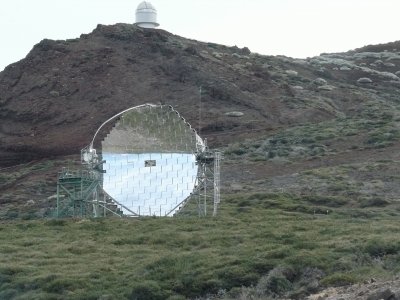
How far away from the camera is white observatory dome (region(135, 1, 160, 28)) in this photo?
342 ft

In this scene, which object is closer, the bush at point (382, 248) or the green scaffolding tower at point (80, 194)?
the bush at point (382, 248)

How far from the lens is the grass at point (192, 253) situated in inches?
1325

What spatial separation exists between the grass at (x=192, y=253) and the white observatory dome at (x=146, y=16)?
5485 centimetres

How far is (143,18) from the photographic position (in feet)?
343

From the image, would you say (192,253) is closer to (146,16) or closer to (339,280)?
(339,280)

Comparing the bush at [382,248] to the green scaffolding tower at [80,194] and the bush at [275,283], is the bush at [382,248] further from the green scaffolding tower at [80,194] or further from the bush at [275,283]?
the green scaffolding tower at [80,194]

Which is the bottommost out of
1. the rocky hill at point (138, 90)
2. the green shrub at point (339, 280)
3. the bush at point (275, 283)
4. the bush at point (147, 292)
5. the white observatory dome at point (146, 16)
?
the bush at point (147, 292)

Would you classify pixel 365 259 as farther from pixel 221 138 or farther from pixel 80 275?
pixel 221 138

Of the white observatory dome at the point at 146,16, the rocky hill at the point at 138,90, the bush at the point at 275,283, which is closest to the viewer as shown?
the bush at the point at 275,283

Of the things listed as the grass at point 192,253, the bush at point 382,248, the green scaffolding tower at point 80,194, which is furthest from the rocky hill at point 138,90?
the bush at point 382,248

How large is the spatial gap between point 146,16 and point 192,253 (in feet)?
225

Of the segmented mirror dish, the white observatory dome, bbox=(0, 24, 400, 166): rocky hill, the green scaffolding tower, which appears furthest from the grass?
the white observatory dome

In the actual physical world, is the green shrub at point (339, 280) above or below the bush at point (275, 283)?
above

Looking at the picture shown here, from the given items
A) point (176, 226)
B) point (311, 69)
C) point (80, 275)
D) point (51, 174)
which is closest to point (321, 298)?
point (80, 275)
